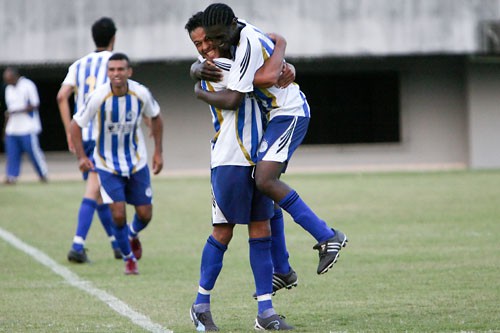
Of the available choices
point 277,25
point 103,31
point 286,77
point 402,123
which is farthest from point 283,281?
point 402,123

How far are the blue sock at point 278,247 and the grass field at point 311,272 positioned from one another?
358mm

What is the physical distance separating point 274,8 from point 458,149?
6.41 metres

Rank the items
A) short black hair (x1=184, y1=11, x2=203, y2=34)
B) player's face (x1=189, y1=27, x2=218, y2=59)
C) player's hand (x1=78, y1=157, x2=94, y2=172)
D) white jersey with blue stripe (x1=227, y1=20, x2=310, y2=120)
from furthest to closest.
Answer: player's hand (x1=78, y1=157, x2=94, y2=172) → short black hair (x1=184, y1=11, x2=203, y2=34) → player's face (x1=189, y1=27, x2=218, y2=59) → white jersey with blue stripe (x1=227, y1=20, x2=310, y2=120)

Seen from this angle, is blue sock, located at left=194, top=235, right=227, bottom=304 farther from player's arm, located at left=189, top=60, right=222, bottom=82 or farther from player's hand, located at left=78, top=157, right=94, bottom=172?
player's hand, located at left=78, top=157, right=94, bottom=172

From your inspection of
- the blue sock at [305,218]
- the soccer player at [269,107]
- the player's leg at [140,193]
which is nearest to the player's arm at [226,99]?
the soccer player at [269,107]

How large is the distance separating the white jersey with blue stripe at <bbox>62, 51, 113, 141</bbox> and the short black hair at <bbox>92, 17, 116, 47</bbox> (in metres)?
0.12

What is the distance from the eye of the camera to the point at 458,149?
29625 millimetres

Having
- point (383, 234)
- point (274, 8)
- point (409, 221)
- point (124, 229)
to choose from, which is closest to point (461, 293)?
point (124, 229)

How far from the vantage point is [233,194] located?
7215 millimetres

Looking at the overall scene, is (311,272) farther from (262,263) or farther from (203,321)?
(203,321)

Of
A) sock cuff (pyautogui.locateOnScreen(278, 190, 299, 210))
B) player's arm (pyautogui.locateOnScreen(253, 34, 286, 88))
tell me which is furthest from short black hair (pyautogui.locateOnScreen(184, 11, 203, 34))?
sock cuff (pyautogui.locateOnScreen(278, 190, 299, 210))

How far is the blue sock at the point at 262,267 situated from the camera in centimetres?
726

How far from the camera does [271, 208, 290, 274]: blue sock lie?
7.88 m

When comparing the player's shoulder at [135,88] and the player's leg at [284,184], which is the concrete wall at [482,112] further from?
the player's leg at [284,184]
